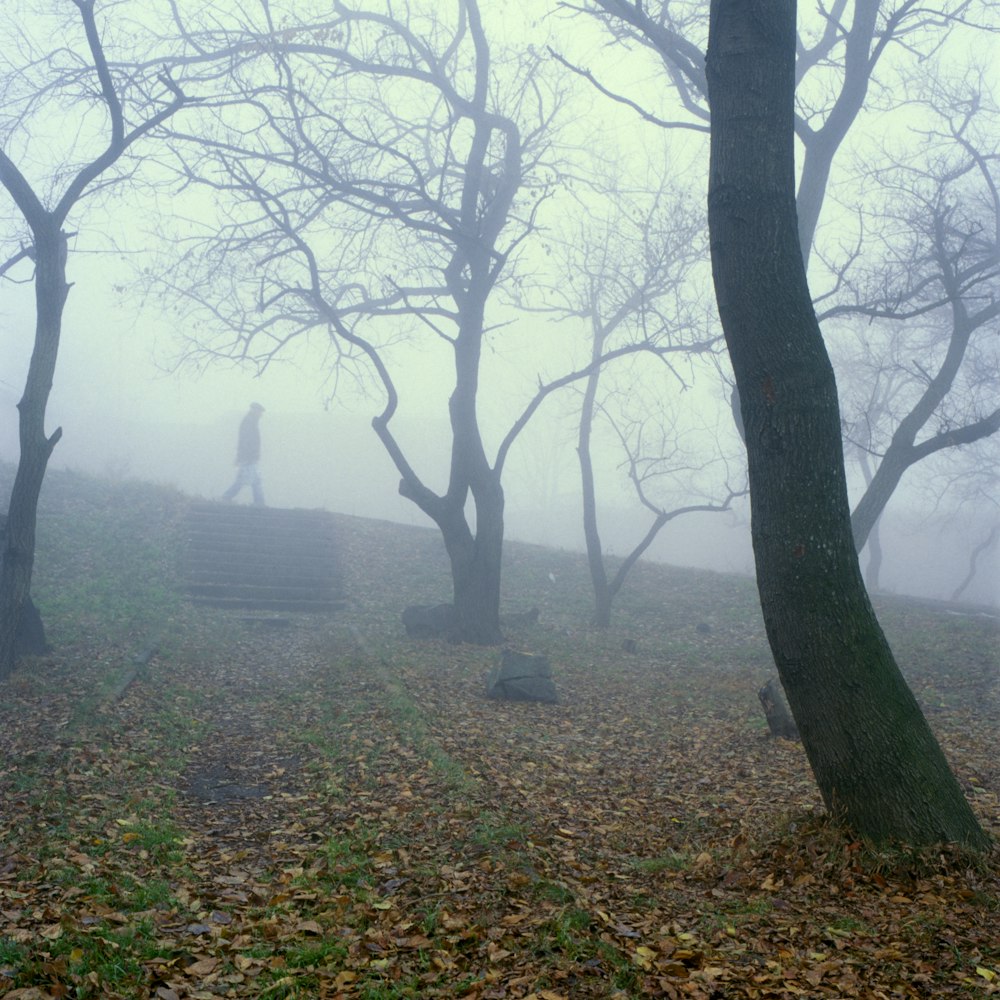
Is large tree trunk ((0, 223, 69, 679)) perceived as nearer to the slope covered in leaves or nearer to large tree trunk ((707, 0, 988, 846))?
the slope covered in leaves

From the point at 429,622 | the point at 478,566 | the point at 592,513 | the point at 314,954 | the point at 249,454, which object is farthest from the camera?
the point at 249,454

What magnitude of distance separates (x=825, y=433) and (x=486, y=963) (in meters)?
3.09

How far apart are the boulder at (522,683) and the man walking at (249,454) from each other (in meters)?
12.1

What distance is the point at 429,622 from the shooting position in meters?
13.9

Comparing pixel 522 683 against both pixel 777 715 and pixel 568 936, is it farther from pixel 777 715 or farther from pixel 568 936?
pixel 568 936

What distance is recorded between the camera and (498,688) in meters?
10.2

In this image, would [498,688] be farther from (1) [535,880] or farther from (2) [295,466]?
(2) [295,466]

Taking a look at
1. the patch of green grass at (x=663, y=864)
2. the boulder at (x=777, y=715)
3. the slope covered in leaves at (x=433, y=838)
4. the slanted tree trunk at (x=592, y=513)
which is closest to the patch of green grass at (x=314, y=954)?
the slope covered in leaves at (x=433, y=838)

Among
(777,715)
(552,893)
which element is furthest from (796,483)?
(777,715)

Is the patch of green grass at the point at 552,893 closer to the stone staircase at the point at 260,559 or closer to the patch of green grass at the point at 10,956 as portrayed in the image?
the patch of green grass at the point at 10,956

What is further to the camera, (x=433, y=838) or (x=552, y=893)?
(x=433, y=838)

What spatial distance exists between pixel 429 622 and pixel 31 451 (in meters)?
6.52

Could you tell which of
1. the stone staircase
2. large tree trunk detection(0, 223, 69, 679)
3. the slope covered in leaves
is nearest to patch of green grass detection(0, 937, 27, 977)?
the slope covered in leaves

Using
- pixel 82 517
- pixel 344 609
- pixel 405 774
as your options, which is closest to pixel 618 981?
pixel 405 774
